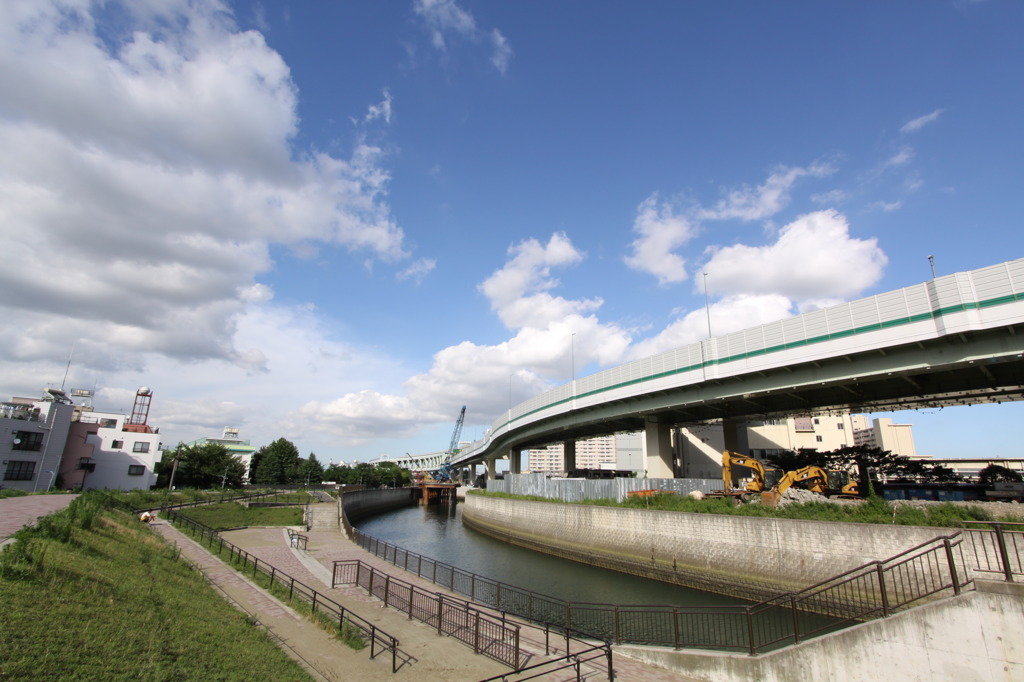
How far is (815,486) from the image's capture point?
2892cm

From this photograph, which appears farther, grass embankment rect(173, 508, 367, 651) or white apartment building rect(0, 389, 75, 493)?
white apartment building rect(0, 389, 75, 493)

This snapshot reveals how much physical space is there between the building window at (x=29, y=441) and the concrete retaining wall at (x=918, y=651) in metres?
63.3

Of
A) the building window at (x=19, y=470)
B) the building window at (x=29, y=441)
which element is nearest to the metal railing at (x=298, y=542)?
the building window at (x=19, y=470)

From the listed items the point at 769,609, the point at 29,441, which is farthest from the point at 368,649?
the point at 29,441

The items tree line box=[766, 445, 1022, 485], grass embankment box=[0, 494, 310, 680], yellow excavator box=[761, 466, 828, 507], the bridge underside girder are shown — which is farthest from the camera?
tree line box=[766, 445, 1022, 485]

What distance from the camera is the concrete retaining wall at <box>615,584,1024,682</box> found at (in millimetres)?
9023

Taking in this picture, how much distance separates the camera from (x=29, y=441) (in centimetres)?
4759

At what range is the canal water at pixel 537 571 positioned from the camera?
2428 cm

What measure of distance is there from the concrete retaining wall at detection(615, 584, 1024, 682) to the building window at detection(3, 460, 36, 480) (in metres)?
62.5

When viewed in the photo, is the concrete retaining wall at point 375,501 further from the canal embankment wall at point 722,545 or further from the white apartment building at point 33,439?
the white apartment building at point 33,439

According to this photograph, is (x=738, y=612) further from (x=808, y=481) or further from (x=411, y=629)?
(x=808, y=481)

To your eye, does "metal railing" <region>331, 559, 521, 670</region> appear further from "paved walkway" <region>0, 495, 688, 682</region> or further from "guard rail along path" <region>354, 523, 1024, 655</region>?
"guard rail along path" <region>354, 523, 1024, 655</region>

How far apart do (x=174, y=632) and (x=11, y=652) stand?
10.2 ft

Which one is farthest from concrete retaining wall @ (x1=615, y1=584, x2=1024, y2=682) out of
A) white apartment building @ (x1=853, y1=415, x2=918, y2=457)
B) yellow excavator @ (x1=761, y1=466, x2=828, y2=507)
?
white apartment building @ (x1=853, y1=415, x2=918, y2=457)
